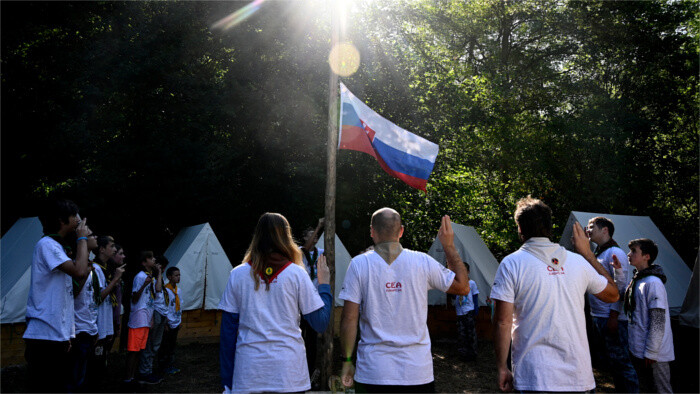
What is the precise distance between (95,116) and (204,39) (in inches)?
140

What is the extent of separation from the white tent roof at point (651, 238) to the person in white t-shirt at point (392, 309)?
7.24 m

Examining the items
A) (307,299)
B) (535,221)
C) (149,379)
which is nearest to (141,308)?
(149,379)

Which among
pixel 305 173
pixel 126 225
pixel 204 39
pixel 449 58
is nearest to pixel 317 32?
pixel 204 39

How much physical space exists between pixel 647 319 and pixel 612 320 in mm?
780

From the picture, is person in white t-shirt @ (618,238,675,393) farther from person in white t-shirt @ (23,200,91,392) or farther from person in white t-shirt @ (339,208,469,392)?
person in white t-shirt @ (23,200,91,392)

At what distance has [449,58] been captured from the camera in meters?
23.0

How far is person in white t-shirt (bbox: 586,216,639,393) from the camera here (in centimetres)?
599

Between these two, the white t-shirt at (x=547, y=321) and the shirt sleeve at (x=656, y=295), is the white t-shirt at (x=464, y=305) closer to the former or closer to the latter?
the shirt sleeve at (x=656, y=295)

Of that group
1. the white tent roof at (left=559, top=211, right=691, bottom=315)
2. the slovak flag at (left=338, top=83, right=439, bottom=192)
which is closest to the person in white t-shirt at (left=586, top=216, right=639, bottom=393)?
the slovak flag at (left=338, top=83, right=439, bottom=192)

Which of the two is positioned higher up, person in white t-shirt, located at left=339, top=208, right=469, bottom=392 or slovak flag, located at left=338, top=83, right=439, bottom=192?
slovak flag, located at left=338, top=83, right=439, bottom=192

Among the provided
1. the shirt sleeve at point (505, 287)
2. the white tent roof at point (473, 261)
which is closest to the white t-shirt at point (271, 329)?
the shirt sleeve at point (505, 287)

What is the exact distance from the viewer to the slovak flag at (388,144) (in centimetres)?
676

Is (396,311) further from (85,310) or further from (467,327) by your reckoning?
(467,327)

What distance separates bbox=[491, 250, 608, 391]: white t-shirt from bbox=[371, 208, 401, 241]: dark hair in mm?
741
